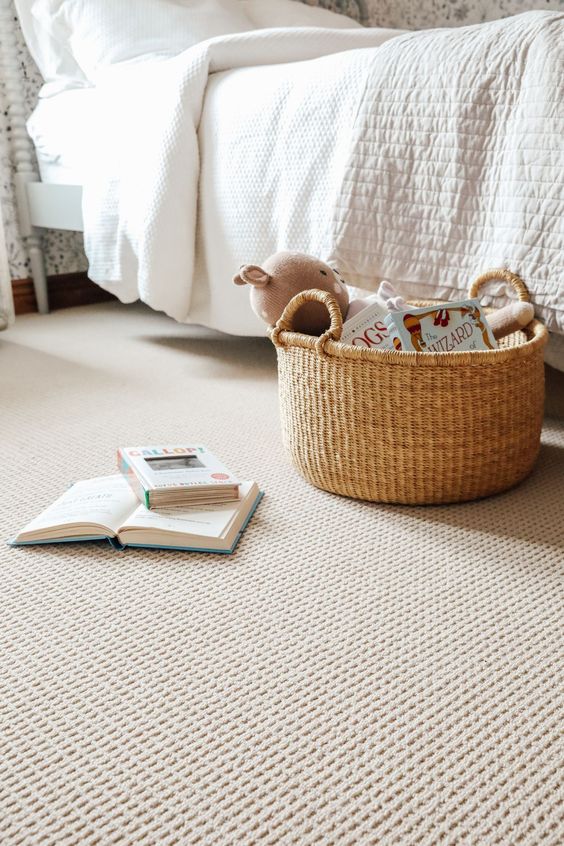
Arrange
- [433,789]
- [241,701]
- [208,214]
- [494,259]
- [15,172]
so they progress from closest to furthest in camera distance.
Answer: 1. [433,789]
2. [241,701]
3. [494,259]
4. [208,214]
5. [15,172]

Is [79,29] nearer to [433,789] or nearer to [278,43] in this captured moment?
[278,43]

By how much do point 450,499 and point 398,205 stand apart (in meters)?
0.58

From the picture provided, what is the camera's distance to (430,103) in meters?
1.52

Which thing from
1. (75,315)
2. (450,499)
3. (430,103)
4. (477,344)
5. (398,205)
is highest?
(430,103)

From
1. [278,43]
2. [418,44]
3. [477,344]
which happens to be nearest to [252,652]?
[477,344]

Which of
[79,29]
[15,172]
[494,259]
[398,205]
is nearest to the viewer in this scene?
[494,259]

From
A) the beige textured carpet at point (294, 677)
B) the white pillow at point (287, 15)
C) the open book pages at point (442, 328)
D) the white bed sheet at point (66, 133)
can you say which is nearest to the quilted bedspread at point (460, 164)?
the open book pages at point (442, 328)

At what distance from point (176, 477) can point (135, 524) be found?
112 mm

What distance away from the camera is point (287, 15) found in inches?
110

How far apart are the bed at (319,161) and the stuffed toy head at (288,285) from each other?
228 millimetres

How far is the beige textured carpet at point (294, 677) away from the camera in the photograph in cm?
72

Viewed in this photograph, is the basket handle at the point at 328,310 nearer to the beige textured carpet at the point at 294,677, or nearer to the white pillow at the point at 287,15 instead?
the beige textured carpet at the point at 294,677

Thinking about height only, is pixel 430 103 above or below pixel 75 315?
above

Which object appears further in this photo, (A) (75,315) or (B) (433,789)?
(A) (75,315)
